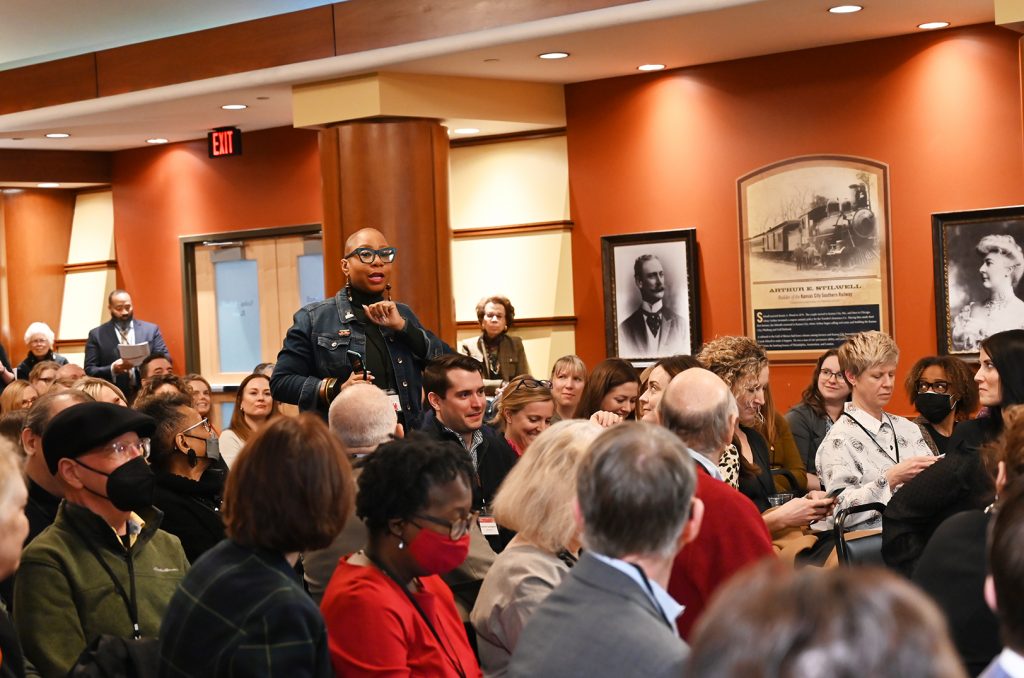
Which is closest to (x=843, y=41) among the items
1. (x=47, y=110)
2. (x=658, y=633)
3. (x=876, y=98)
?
(x=876, y=98)

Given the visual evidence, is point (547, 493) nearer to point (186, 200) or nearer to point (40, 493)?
point (40, 493)

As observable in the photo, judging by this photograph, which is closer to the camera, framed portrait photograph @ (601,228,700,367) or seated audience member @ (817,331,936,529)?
seated audience member @ (817,331,936,529)

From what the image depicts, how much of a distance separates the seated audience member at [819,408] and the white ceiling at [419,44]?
6.71 ft

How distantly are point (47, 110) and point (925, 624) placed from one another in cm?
992

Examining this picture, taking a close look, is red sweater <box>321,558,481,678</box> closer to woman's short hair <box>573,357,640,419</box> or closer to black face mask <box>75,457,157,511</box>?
black face mask <box>75,457,157,511</box>

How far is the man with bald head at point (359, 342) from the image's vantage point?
5324mm

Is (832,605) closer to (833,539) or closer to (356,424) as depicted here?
(356,424)

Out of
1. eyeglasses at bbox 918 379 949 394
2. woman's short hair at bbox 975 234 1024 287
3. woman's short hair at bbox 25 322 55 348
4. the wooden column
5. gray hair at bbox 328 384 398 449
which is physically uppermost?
the wooden column

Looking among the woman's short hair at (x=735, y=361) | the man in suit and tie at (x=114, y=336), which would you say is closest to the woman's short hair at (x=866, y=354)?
the woman's short hair at (x=735, y=361)

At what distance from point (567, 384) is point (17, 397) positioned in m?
3.06

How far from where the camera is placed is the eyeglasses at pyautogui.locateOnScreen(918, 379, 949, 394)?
6319 millimetres

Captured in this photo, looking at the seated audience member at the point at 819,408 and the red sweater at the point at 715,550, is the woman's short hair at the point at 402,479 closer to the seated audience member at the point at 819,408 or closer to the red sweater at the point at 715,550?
the red sweater at the point at 715,550

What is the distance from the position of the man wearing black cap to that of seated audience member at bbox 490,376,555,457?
2040mm

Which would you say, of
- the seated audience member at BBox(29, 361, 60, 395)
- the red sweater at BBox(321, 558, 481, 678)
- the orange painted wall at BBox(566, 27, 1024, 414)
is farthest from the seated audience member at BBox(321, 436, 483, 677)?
the seated audience member at BBox(29, 361, 60, 395)
